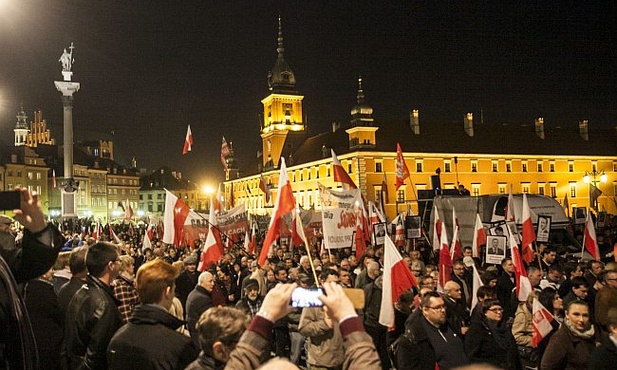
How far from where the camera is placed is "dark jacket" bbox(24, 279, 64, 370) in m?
4.89

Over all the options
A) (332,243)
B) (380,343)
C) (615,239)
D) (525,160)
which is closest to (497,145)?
(525,160)

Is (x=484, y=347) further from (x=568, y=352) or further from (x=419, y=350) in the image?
(x=568, y=352)

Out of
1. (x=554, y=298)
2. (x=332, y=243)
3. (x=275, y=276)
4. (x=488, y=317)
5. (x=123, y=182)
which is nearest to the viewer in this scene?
(x=488, y=317)

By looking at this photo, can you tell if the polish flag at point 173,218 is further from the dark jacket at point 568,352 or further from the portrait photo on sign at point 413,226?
the dark jacket at point 568,352

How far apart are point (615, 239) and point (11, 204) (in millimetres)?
22156

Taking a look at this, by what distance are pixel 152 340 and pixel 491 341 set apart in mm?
4308

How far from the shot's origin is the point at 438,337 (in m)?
6.09

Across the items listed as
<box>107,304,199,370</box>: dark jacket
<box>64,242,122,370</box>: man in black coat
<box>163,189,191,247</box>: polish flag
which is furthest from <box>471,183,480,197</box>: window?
<box>107,304,199,370</box>: dark jacket

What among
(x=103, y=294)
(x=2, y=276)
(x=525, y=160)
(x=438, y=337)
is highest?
→ (x=525, y=160)

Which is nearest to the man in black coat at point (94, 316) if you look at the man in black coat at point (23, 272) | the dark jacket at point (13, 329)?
the man in black coat at point (23, 272)

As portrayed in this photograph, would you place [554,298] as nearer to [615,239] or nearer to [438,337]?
[438,337]

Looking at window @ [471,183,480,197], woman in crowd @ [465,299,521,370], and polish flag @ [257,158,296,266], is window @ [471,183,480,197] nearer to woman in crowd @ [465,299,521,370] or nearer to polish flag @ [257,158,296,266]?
polish flag @ [257,158,296,266]

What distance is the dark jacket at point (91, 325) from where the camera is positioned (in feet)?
14.2

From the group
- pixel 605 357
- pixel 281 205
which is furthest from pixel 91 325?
pixel 281 205
